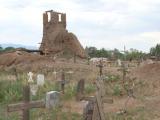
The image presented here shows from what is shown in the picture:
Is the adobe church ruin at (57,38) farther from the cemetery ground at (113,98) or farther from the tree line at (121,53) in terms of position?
the cemetery ground at (113,98)

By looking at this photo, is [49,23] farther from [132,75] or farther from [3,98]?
[3,98]

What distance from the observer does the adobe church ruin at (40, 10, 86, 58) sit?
56062mm

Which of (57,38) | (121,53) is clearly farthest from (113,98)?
(121,53)

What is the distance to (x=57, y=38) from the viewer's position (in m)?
57.0

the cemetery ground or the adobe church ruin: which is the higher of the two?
the adobe church ruin

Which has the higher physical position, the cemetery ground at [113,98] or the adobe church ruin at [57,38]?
the adobe church ruin at [57,38]

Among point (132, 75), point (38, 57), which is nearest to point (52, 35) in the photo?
point (38, 57)

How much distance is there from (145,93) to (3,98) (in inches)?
207

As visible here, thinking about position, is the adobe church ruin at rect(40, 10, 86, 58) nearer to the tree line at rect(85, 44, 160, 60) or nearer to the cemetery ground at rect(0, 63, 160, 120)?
the tree line at rect(85, 44, 160, 60)

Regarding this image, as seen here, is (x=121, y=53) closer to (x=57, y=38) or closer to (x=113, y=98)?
(x=57, y=38)

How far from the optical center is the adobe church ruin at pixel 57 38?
56062 mm

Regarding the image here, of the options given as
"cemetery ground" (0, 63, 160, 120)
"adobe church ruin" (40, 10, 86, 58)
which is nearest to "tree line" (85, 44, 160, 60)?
"adobe church ruin" (40, 10, 86, 58)

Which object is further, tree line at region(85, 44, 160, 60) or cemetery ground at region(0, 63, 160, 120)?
tree line at region(85, 44, 160, 60)

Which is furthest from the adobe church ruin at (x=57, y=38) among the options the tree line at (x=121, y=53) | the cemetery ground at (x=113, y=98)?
the cemetery ground at (x=113, y=98)
